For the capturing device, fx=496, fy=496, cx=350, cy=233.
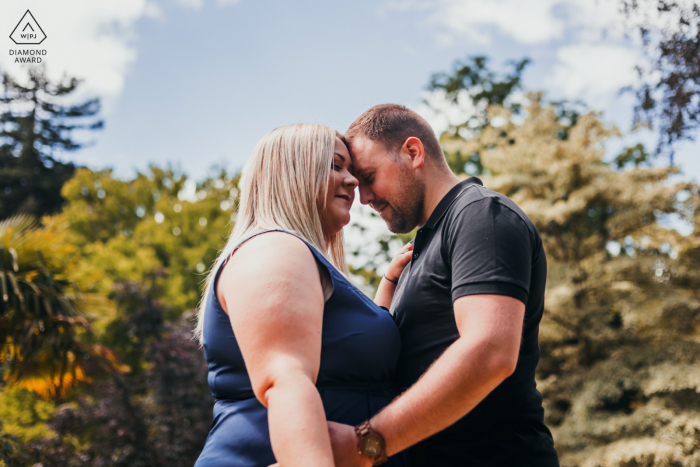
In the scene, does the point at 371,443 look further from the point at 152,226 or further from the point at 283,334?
the point at 152,226

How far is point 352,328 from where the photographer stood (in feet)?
5.34

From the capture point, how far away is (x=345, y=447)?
1385mm

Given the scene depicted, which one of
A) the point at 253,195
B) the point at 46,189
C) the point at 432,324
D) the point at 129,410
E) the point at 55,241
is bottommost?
the point at 129,410

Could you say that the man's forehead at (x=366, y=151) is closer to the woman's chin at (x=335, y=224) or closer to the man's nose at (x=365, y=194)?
the man's nose at (x=365, y=194)

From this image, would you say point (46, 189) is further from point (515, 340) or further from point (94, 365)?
point (515, 340)

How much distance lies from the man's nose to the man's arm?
1.02 meters

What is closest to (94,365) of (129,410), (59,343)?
(59,343)

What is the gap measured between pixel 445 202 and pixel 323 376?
93 centimetres

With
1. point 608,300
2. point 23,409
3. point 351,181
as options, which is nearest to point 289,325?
point 351,181

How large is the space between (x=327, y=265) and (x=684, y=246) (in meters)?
8.55

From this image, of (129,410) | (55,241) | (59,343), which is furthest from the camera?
(129,410)

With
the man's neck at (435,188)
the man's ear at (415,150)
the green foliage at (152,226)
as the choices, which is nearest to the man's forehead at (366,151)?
the man's ear at (415,150)

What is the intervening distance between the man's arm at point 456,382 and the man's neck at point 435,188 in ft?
2.78

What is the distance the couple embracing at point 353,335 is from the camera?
1.34 meters
